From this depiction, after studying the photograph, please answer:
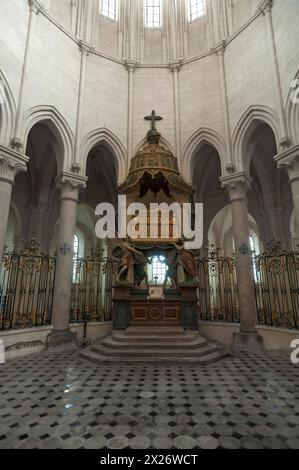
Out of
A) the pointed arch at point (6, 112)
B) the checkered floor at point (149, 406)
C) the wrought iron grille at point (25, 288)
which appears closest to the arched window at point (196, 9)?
the pointed arch at point (6, 112)

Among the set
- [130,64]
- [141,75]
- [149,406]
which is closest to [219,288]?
[149,406]

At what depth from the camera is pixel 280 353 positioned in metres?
7.97

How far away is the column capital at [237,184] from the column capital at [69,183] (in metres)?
5.51

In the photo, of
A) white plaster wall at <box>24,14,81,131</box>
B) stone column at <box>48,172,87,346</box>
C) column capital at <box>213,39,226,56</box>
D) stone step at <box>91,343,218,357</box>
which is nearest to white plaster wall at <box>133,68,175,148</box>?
column capital at <box>213,39,226,56</box>

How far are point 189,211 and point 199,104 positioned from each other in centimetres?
519

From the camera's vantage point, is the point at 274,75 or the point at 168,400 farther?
the point at 274,75

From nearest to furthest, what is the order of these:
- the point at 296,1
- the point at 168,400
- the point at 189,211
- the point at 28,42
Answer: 1. the point at 168,400
2. the point at 296,1
3. the point at 28,42
4. the point at 189,211

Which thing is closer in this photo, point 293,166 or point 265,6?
point 293,166

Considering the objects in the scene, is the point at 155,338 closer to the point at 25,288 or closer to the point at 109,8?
the point at 25,288

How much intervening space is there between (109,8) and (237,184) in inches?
454

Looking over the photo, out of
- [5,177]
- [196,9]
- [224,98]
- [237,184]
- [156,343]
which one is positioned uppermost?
[196,9]

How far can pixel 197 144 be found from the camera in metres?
11.8
